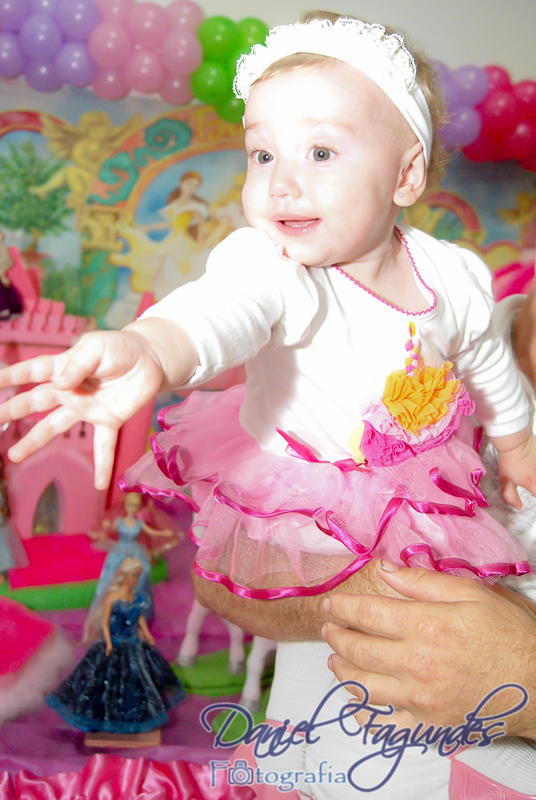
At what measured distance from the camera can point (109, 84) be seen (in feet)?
12.2

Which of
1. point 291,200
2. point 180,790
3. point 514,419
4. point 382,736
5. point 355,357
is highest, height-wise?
point 291,200

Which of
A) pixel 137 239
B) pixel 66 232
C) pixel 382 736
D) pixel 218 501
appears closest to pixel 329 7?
pixel 137 239

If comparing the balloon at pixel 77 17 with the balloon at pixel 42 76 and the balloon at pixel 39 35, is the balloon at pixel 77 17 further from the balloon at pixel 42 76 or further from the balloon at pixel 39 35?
the balloon at pixel 42 76

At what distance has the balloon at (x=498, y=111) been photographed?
3.99 meters

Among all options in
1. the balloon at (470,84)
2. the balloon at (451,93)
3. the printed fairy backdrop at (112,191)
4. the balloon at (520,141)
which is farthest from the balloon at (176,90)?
the balloon at (520,141)

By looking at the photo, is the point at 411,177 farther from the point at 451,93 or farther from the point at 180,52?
the point at 451,93

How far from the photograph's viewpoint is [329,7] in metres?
4.04

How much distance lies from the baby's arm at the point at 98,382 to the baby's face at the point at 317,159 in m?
0.41

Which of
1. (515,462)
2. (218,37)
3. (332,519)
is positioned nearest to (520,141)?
(218,37)

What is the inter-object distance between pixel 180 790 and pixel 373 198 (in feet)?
5.51

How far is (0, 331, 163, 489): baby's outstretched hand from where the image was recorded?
0.71 meters

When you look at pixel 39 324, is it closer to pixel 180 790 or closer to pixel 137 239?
pixel 137 239

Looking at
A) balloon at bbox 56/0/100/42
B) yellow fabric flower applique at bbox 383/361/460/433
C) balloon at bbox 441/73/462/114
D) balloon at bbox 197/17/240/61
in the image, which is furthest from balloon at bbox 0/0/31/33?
yellow fabric flower applique at bbox 383/361/460/433

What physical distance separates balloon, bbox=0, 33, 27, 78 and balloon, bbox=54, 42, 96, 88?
0.61ft
